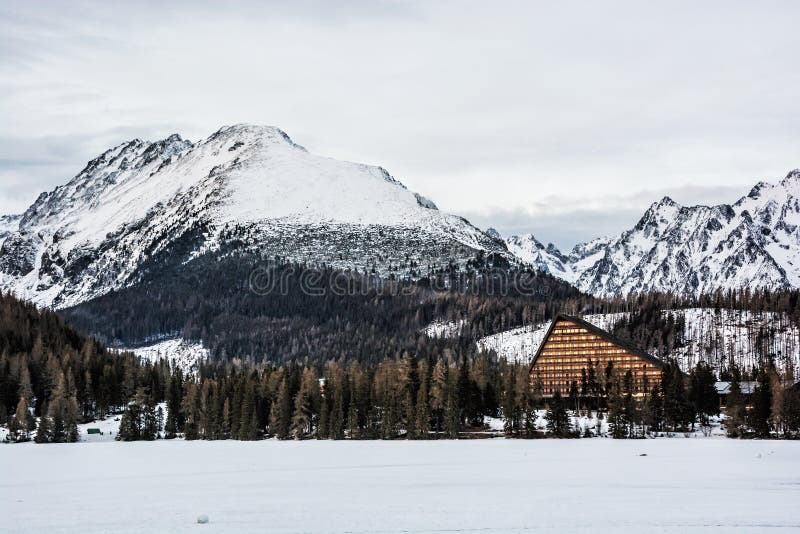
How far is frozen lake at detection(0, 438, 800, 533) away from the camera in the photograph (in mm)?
67312

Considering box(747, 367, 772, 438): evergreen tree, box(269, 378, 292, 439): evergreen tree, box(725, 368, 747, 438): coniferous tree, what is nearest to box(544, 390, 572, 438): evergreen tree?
box(725, 368, 747, 438): coniferous tree

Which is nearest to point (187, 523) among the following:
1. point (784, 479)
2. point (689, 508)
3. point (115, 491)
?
point (115, 491)

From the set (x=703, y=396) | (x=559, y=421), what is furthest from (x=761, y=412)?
(x=559, y=421)

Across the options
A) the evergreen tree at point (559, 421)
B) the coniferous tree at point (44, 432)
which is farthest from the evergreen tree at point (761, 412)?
the coniferous tree at point (44, 432)

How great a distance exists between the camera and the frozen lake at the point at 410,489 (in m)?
67.3

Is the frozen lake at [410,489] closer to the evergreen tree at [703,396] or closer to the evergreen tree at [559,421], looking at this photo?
the evergreen tree at [559,421]

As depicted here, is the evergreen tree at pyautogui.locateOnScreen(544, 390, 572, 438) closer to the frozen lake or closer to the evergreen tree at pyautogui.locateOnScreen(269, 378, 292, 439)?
the frozen lake

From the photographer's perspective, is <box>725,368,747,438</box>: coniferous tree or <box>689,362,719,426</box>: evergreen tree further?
<box>689,362,719,426</box>: evergreen tree

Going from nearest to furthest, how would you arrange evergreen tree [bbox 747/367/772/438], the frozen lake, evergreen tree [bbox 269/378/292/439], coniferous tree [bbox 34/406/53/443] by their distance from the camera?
1. the frozen lake
2. evergreen tree [bbox 747/367/772/438]
3. coniferous tree [bbox 34/406/53/443]
4. evergreen tree [bbox 269/378/292/439]

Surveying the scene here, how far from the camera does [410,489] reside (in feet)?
290

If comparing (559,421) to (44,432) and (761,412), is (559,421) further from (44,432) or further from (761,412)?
(44,432)

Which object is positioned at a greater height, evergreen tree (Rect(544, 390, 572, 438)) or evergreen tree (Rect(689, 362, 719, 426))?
evergreen tree (Rect(689, 362, 719, 426))

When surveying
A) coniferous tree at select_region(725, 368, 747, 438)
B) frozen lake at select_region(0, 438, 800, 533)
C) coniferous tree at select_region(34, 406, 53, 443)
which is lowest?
frozen lake at select_region(0, 438, 800, 533)

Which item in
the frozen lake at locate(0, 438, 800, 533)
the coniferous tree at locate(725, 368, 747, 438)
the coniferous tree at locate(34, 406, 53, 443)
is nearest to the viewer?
the frozen lake at locate(0, 438, 800, 533)
